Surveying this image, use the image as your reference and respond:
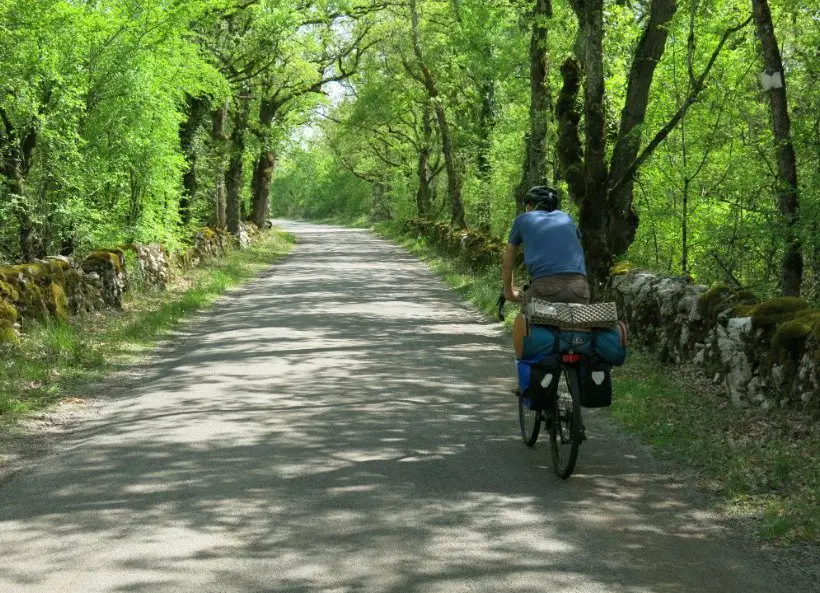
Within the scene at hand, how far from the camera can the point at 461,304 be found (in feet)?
60.2

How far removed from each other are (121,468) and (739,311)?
5625 millimetres

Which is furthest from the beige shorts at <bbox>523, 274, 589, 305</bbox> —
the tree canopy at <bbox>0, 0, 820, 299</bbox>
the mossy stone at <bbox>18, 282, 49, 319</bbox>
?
the mossy stone at <bbox>18, 282, 49, 319</bbox>

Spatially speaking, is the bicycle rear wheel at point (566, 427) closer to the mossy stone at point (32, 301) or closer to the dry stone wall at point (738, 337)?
the dry stone wall at point (738, 337)

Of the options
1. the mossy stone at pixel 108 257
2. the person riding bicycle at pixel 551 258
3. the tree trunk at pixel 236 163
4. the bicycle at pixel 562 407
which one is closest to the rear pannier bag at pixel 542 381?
the bicycle at pixel 562 407

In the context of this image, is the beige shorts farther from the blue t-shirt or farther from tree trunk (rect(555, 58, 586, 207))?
tree trunk (rect(555, 58, 586, 207))

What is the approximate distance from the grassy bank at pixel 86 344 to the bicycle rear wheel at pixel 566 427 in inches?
198

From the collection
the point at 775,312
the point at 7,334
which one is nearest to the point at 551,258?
the point at 775,312

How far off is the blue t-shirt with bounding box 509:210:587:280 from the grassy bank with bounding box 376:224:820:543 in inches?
68.0

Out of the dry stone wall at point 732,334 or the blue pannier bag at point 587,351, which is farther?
the dry stone wall at point 732,334

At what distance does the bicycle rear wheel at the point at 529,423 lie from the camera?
24.1ft

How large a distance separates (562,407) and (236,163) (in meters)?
29.7

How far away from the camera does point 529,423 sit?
7.46 m

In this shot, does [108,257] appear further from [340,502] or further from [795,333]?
[795,333]

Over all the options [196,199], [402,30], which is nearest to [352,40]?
[402,30]
